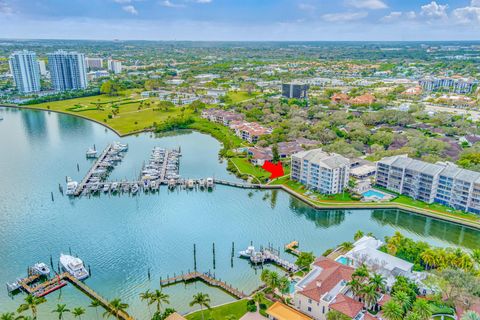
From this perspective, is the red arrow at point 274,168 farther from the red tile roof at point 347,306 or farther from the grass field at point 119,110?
the grass field at point 119,110

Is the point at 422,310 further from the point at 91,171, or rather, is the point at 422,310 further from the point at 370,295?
the point at 91,171

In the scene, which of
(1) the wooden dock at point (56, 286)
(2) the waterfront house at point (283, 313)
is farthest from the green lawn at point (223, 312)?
(1) the wooden dock at point (56, 286)

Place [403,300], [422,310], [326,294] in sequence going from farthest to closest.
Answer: [326,294] < [403,300] < [422,310]

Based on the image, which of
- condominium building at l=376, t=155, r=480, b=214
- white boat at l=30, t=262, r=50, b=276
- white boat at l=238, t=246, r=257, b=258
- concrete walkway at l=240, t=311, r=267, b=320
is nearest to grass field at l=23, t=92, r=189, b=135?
white boat at l=30, t=262, r=50, b=276

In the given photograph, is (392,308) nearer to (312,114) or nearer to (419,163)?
(419,163)

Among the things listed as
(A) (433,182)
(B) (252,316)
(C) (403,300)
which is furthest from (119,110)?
(C) (403,300)
